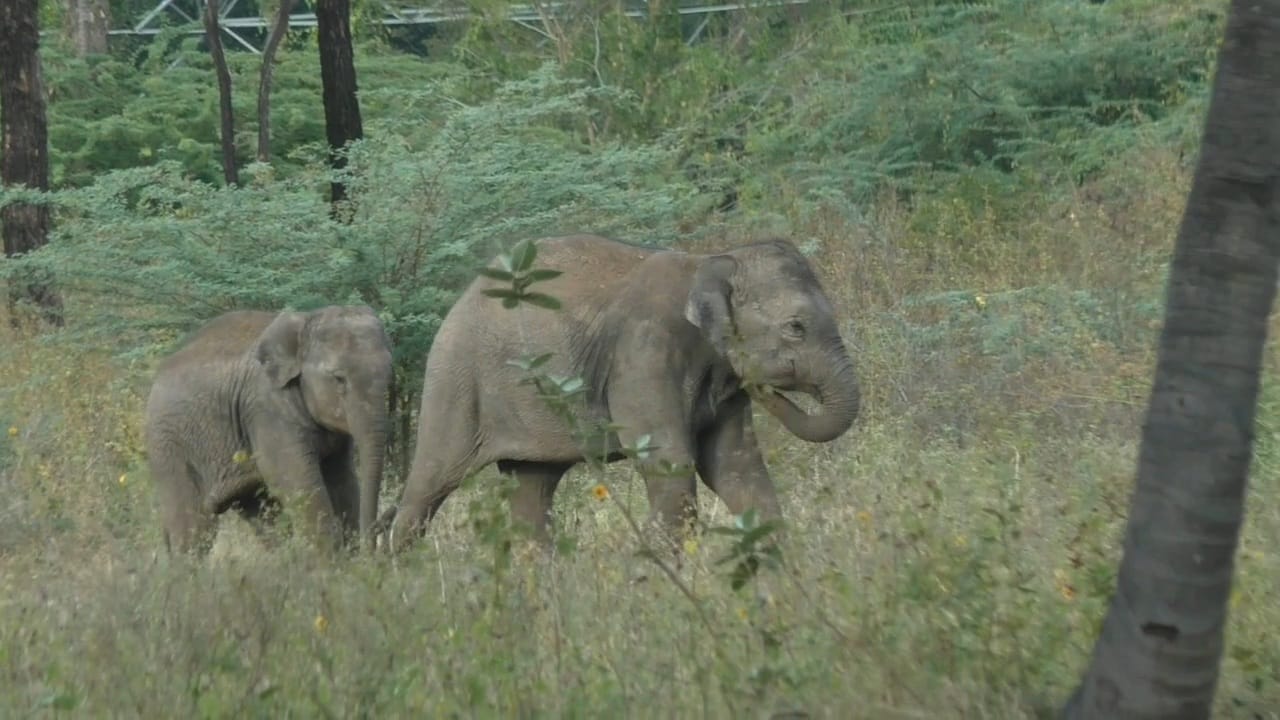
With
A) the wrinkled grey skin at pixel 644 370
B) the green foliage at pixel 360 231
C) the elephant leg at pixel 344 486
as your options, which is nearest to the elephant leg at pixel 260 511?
the elephant leg at pixel 344 486

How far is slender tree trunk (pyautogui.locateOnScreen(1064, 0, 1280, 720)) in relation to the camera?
4.69 meters

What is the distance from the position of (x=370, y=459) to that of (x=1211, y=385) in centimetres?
646

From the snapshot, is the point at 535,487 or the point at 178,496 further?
the point at 178,496

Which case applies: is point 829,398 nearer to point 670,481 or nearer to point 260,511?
point 670,481

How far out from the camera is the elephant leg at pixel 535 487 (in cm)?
1042

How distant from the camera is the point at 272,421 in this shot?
10992mm

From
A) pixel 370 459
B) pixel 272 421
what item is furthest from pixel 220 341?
pixel 370 459

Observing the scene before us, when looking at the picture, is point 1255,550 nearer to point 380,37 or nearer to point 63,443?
point 63,443

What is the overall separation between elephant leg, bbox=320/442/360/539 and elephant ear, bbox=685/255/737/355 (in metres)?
2.65

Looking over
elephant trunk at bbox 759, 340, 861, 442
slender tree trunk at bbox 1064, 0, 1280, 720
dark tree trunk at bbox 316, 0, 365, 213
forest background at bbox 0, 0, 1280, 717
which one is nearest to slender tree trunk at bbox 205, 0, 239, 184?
forest background at bbox 0, 0, 1280, 717

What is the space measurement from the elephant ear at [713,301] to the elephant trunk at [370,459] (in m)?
1.95

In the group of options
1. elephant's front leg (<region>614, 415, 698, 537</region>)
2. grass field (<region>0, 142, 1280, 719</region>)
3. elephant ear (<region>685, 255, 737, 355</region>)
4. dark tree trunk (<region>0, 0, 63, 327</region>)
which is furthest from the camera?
dark tree trunk (<region>0, 0, 63, 327</region>)

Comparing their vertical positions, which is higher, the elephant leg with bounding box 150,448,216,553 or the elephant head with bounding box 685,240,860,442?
the elephant head with bounding box 685,240,860,442

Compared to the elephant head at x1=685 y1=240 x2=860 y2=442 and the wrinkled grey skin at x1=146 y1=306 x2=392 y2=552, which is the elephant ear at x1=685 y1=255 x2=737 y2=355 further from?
the wrinkled grey skin at x1=146 y1=306 x2=392 y2=552
